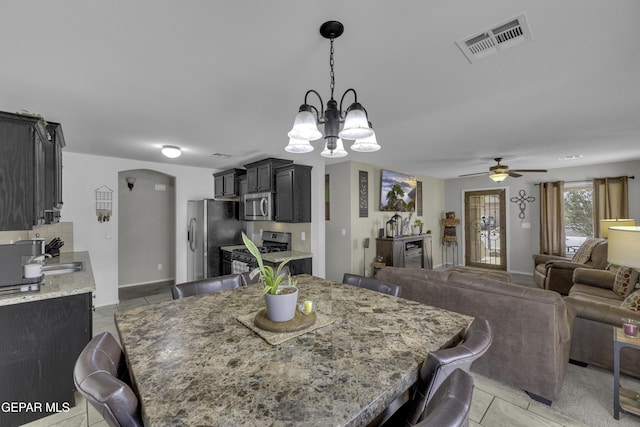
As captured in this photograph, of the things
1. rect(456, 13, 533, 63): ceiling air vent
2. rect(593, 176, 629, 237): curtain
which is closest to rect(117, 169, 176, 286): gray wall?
rect(456, 13, 533, 63): ceiling air vent

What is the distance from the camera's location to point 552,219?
596cm

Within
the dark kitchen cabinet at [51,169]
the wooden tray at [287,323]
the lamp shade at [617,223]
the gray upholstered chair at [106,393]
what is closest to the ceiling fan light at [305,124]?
the wooden tray at [287,323]

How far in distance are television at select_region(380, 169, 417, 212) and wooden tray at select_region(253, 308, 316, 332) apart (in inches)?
187

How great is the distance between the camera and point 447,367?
968 millimetres

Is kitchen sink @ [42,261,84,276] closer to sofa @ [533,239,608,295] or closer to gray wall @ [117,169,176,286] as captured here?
gray wall @ [117,169,176,286]

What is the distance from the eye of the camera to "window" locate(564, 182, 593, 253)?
18.9 ft

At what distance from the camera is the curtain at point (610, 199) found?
517 cm

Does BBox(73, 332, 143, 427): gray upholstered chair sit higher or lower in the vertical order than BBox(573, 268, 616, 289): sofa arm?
higher

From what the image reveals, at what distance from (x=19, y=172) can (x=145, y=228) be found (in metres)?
4.20

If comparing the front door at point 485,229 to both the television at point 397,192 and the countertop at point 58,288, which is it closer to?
the television at point 397,192

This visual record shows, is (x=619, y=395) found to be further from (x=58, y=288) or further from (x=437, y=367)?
(x=58, y=288)

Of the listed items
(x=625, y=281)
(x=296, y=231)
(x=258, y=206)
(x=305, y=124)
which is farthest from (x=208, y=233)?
(x=625, y=281)

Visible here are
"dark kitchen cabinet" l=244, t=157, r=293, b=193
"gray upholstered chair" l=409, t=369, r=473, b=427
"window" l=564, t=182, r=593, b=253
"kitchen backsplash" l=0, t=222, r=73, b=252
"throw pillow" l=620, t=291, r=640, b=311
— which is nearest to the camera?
"gray upholstered chair" l=409, t=369, r=473, b=427

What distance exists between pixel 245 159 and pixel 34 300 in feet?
10.6
